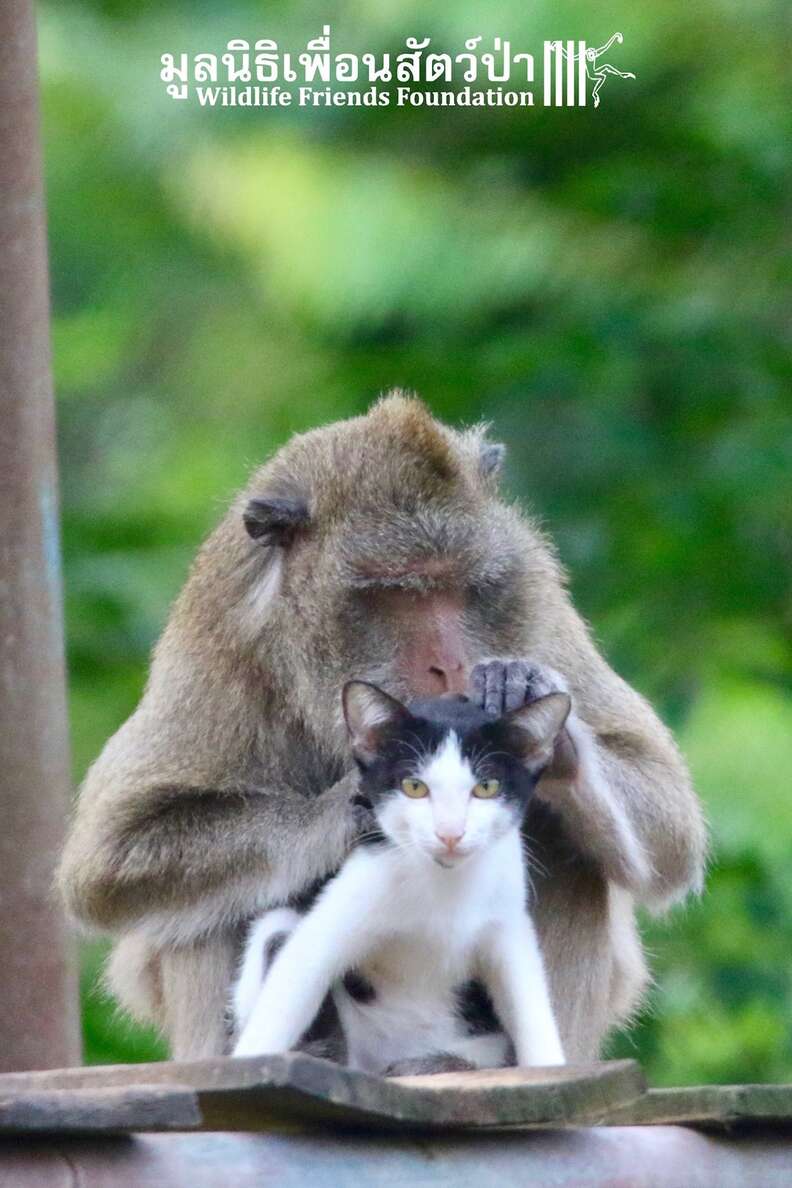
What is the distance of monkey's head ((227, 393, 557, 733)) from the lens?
5.09 meters

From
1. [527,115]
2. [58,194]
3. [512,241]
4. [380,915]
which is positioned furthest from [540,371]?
[380,915]

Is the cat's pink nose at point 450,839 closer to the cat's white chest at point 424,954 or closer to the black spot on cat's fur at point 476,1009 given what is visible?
the cat's white chest at point 424,954

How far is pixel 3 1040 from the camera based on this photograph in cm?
567

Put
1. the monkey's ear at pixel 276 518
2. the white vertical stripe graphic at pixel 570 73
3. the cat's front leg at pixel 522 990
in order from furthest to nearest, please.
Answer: the white vertical stripe graphic at pixel 570 73
the monkey's ear at pixel 276 518
the cat's front leg at pixel 522 990

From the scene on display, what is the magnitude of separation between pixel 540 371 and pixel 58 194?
2788 millimetres

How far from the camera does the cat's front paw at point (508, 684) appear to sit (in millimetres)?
4574

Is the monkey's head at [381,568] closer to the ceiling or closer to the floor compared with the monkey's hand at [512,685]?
closer to the ceiling

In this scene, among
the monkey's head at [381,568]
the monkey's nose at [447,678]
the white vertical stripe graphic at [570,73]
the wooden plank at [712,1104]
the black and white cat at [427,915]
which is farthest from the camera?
the white vertical stripe graphic at [570,73]

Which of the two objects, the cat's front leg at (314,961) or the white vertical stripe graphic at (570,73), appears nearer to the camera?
the cat's front leg at (314,961)

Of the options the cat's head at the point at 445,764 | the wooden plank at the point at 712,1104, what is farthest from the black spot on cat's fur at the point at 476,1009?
the wooden plank at the point at 712,1104

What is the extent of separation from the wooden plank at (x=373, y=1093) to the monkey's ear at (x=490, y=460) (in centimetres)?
212

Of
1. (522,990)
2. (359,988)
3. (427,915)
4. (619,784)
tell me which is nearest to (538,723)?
(427,915)

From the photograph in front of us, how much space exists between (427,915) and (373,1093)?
1054mm

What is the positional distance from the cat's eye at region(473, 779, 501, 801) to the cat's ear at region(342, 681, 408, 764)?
20 centimetres
